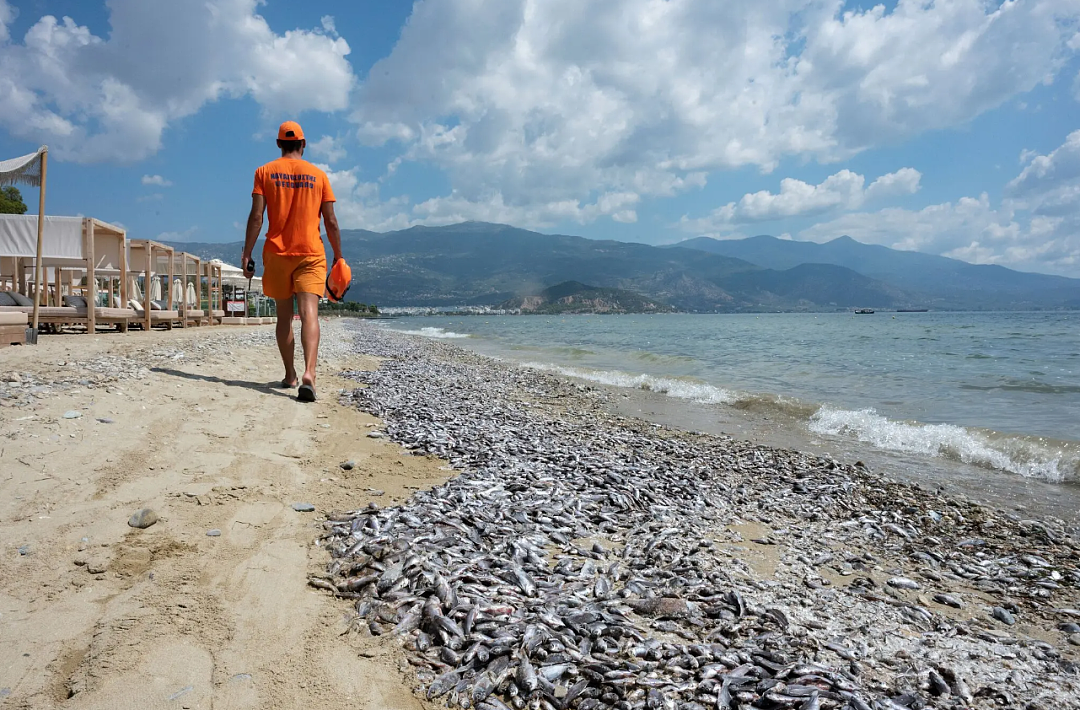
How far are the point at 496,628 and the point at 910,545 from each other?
13.8ft

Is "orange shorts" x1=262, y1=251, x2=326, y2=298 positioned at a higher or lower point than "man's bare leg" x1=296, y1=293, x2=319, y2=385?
higher

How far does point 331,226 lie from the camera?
22.6 ft

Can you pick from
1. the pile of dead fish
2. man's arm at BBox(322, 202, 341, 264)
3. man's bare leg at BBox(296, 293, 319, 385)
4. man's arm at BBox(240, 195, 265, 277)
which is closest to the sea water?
the pile of dead fish

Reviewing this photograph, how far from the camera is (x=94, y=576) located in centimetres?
290

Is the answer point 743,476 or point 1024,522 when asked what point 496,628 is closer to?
point 743,476

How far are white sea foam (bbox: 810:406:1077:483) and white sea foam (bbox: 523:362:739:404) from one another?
9.36ft

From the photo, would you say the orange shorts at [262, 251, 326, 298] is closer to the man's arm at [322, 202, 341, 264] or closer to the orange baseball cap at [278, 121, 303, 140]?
the man's arm at [322, 202, 341, 264]

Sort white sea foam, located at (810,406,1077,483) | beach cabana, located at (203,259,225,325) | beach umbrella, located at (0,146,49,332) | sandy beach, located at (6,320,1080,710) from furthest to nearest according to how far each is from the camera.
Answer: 1. beach cabana, located at (203,259,225,325)
2. beach umbrella, located at (0,146,49,332)
3. white sea foam, located at (810,406,1077,483)
4. sandy beach, located at (6,320,1080,710)

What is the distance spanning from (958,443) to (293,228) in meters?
10.4


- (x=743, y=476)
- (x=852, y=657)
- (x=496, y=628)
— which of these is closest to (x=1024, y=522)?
(x=743, y=476)

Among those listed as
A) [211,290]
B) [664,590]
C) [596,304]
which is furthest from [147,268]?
[596,304]

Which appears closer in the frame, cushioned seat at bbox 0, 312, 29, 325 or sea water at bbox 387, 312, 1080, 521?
sea water at bbox 387, 312, 1080, 521

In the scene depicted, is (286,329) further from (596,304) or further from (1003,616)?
(596,304)

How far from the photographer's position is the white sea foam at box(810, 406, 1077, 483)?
7.89 meters
